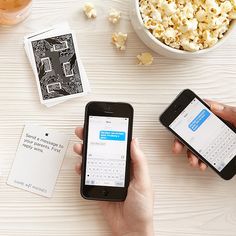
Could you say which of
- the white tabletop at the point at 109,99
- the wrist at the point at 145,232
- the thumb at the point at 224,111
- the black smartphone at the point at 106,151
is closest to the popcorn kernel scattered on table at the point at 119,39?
the white tabletop at the point at 109,99

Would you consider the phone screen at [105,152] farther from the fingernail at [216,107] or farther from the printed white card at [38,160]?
the fingernail at [216,107]

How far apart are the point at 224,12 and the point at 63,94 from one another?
0.38 m

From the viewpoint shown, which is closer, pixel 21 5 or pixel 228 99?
pixel 21 5

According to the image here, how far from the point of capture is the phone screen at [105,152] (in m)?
0.93

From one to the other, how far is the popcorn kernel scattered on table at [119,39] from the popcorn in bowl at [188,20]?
0.08 m

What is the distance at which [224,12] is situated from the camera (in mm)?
905

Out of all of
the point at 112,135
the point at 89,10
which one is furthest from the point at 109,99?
the point at 89,10

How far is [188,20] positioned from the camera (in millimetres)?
900

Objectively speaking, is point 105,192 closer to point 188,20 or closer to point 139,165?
point 139,165

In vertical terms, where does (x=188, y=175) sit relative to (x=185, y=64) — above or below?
below

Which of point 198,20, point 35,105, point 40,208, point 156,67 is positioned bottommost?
A: point 40,208

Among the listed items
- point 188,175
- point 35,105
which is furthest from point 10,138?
point 188,175

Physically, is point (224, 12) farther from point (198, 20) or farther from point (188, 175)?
point (188, 175)

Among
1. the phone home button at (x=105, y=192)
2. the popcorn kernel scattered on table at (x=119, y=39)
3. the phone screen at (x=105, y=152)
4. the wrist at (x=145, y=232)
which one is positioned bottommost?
the wrist at (x=145, y=232)
